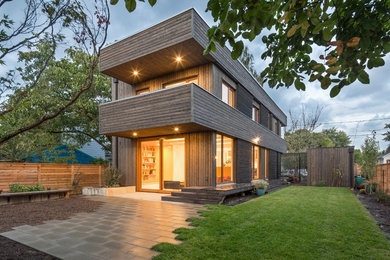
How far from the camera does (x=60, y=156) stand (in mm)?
12656

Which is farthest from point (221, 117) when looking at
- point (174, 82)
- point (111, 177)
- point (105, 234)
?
point (105, 234)

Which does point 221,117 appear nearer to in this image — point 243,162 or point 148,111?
point 148,111

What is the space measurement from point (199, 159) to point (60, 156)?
8369 millimetres

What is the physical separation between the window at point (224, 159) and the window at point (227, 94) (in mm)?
1689

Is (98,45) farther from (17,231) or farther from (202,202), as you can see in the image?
(202,202)

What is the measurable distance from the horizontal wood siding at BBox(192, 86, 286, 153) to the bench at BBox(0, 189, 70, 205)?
19.2ft

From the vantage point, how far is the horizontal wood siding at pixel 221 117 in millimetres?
7652

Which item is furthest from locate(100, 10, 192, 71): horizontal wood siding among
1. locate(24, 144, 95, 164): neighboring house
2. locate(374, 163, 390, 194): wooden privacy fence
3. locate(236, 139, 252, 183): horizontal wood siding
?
locate(374, 163, 390, 194): wooden privacy fence

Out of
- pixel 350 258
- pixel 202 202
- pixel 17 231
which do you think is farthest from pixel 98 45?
pixel 202 202

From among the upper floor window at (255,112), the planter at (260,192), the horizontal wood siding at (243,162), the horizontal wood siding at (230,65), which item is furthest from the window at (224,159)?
the upper floor window at (255,112)

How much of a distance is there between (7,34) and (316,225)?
225 inches

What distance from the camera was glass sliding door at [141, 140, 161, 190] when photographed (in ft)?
33.8

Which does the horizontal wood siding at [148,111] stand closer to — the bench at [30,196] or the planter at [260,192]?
the bench at [30,196]

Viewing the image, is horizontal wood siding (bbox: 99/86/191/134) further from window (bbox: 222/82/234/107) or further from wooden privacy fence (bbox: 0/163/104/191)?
window (bbox: 222/82/234/107)
